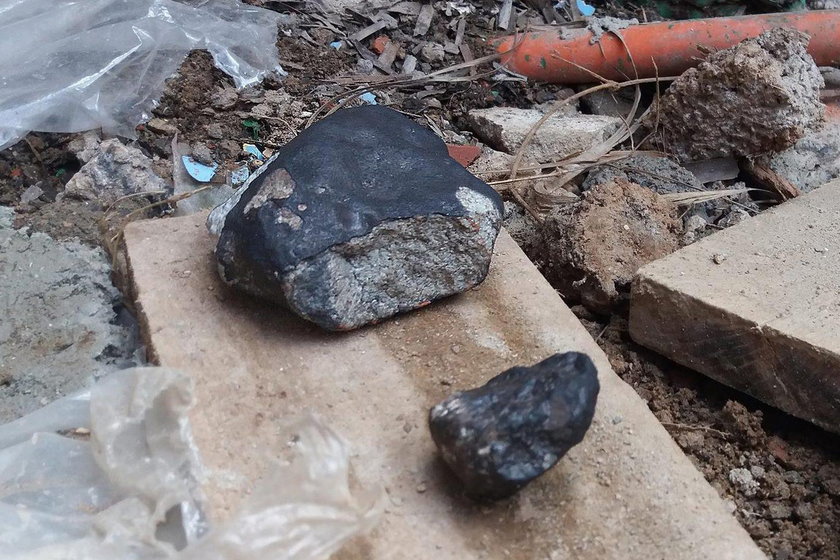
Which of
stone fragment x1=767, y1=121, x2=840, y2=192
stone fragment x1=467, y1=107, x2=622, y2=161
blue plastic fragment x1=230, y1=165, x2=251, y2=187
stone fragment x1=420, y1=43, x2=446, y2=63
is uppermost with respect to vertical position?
blue plastic fragment x1=230, y1=165, x2=251, y2=187

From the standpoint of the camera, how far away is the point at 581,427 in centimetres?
169

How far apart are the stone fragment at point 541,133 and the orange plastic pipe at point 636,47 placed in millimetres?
417

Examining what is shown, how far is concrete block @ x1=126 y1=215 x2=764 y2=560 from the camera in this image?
171 cm

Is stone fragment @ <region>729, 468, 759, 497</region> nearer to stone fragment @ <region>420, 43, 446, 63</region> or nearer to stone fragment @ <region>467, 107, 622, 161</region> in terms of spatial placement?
stone fragment @ <region>467, 107, 622, 161</region>

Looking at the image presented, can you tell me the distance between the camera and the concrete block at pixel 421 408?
1.71 meters

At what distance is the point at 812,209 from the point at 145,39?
2.32 metres

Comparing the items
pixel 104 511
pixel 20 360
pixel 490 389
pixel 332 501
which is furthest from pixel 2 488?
pixel 490 389

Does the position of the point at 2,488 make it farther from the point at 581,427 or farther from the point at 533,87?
the point at 533,87

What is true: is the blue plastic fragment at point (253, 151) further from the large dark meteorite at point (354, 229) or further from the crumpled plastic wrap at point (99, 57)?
the large dark meteorite at point (354, 229)

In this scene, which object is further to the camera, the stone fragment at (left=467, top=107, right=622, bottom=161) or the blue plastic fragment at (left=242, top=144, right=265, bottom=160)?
the stone fragment at (left=467, top=107, right=622, bottom=161)

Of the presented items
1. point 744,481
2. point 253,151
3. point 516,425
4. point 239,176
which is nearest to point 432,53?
point 253,151

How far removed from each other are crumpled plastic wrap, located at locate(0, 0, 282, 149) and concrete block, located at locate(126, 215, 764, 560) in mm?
689

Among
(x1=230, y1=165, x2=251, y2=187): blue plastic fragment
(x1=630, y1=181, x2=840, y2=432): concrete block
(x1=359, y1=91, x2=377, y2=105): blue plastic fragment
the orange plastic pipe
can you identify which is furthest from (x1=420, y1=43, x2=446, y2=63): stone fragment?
(x1=630, y1=181, x2=840, y2=432): concrete block

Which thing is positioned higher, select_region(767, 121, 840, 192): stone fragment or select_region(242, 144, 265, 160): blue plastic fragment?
select_region(242, 144, 265, 160): blue plastic fragment
